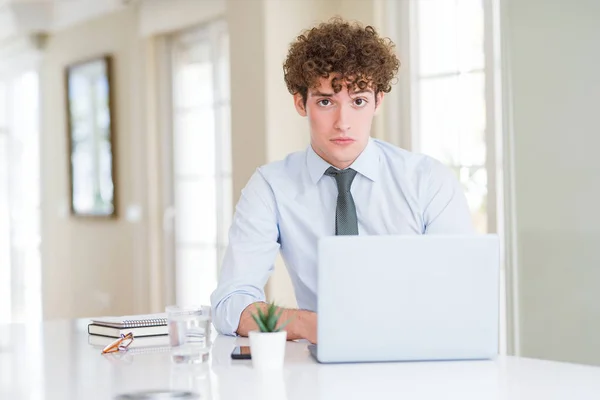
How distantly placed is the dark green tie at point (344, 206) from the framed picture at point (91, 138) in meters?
4.38

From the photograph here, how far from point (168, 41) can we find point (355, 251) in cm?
457

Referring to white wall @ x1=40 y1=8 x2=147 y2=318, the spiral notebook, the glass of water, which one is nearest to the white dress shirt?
the spiral notebook

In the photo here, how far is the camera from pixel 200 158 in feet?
19.1

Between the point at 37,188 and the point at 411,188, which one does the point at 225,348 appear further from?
the point at 37,188

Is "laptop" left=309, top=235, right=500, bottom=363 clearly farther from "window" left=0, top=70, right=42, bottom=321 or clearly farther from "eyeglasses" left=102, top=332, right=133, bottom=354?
"window" left=0, top=70, right=42, bottom=321

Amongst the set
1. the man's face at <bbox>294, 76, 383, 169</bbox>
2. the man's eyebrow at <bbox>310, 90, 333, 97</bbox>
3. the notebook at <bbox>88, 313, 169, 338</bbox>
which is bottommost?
the notebook at <bbox>88, 313, 169, 338</bbox>

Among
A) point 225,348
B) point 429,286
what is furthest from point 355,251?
point 225,348

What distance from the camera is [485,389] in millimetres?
1545

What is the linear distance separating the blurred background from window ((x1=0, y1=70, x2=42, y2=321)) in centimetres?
2

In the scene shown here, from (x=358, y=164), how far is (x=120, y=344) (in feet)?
2.77

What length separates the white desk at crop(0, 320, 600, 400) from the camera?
60.2 inches

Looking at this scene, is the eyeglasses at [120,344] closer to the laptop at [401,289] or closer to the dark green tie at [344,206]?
the laptop at [401,289]

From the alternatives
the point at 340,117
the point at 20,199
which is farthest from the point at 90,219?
the point at 340,117

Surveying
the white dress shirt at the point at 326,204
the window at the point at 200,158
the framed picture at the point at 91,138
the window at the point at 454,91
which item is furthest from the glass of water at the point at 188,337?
the framed picture at the point at 91,138
